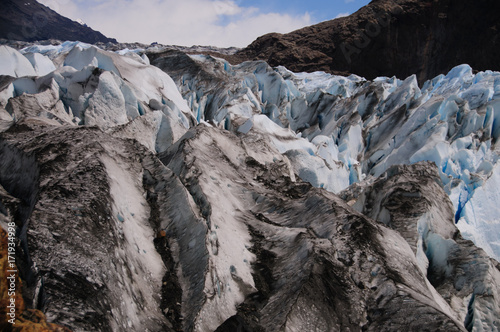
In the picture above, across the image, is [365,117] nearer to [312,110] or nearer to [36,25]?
[312,110]

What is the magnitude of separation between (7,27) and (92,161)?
3641 inches

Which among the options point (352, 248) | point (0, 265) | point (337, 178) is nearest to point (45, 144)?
point (0, 265)

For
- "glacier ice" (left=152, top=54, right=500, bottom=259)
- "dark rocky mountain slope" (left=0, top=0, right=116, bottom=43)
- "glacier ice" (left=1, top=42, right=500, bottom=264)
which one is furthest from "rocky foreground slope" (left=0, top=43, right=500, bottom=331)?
"dark rocky mountain slope" (left=0, top=0, right=116, bottom=43)

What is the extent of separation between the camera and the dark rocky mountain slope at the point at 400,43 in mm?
52588

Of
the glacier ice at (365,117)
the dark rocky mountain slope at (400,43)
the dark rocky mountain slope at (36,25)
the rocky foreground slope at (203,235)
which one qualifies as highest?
the dark rocky mountain slope at (36,25)

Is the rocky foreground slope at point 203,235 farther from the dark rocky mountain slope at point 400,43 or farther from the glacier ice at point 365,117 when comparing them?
the dark rocky mountain slope at point 400,43

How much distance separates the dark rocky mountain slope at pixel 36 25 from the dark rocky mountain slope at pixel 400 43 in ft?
197

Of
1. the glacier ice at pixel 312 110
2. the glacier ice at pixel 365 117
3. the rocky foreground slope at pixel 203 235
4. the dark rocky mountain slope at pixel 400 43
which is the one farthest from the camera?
the dark rocky mountain slope at pixel 400 43

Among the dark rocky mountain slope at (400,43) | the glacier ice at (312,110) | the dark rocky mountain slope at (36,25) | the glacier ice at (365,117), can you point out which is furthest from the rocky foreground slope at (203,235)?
the dark rocky mountain slope at (36,25)

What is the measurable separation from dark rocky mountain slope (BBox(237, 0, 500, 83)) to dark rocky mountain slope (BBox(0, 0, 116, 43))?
60.1 m

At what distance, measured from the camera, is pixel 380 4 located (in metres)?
55.8

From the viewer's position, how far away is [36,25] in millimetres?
91188

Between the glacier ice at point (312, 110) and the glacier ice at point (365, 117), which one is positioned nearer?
the glacier ice at point (312, 110)

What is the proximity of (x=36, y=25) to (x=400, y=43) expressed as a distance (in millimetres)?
87048
